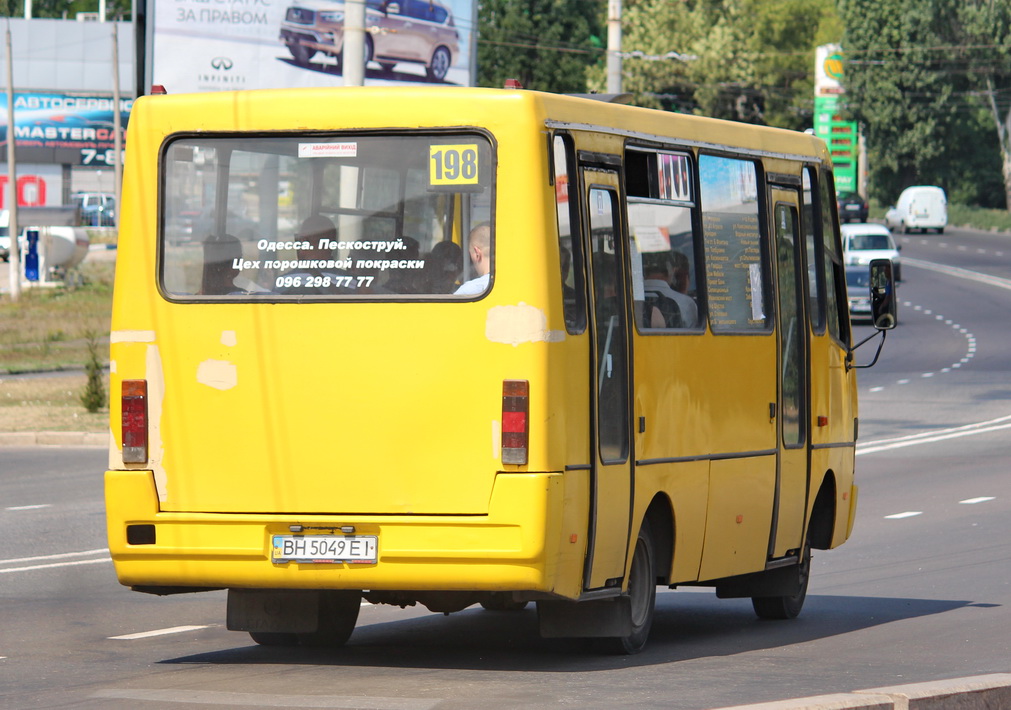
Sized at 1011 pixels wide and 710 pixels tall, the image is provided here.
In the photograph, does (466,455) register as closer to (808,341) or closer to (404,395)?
(404,395)

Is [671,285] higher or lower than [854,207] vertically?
lower

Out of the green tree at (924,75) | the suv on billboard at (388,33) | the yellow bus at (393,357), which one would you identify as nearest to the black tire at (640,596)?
the yellow bus at (393,357)

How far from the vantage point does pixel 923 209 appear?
306 feet

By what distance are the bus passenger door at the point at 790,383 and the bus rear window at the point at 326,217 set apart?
3027 millimetres

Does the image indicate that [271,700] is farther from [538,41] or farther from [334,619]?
[538,41]

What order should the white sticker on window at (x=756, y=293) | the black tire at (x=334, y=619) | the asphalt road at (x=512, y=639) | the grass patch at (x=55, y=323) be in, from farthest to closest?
1. the grass patch at (x=55, y=323)
2. the white sticker on window at (x=756, y=293)
3. the black tire at (x=334, y=619)
4. the asphalt road at (x=512, y=639)

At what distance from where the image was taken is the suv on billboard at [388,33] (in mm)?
41250

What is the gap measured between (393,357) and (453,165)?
907 mm

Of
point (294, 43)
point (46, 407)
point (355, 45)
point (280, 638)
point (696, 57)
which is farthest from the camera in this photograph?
point (696, 57)

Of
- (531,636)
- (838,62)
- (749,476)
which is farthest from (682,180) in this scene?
(838,62)

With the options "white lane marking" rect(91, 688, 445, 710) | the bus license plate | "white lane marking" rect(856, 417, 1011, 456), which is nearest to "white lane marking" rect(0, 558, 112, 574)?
the bus license plate

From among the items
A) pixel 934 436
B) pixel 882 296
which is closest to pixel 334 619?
pixel 882 296

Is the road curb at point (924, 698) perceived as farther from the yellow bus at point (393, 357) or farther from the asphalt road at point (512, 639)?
the yellow bus at point (393, 357)

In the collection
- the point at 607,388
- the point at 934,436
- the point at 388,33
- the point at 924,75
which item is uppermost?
the point at 924,75
